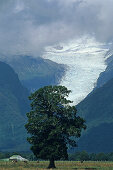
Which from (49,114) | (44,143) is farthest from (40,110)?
(44,143)

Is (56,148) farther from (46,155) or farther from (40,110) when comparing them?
(40,110)

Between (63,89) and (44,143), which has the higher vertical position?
(63,89)

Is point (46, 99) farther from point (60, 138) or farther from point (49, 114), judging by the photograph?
point (60, 138)

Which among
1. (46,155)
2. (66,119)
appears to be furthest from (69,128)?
(46,155)

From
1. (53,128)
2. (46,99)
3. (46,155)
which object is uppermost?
(46,99)

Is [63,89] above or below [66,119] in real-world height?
above

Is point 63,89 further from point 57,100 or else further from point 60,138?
point 60,138
